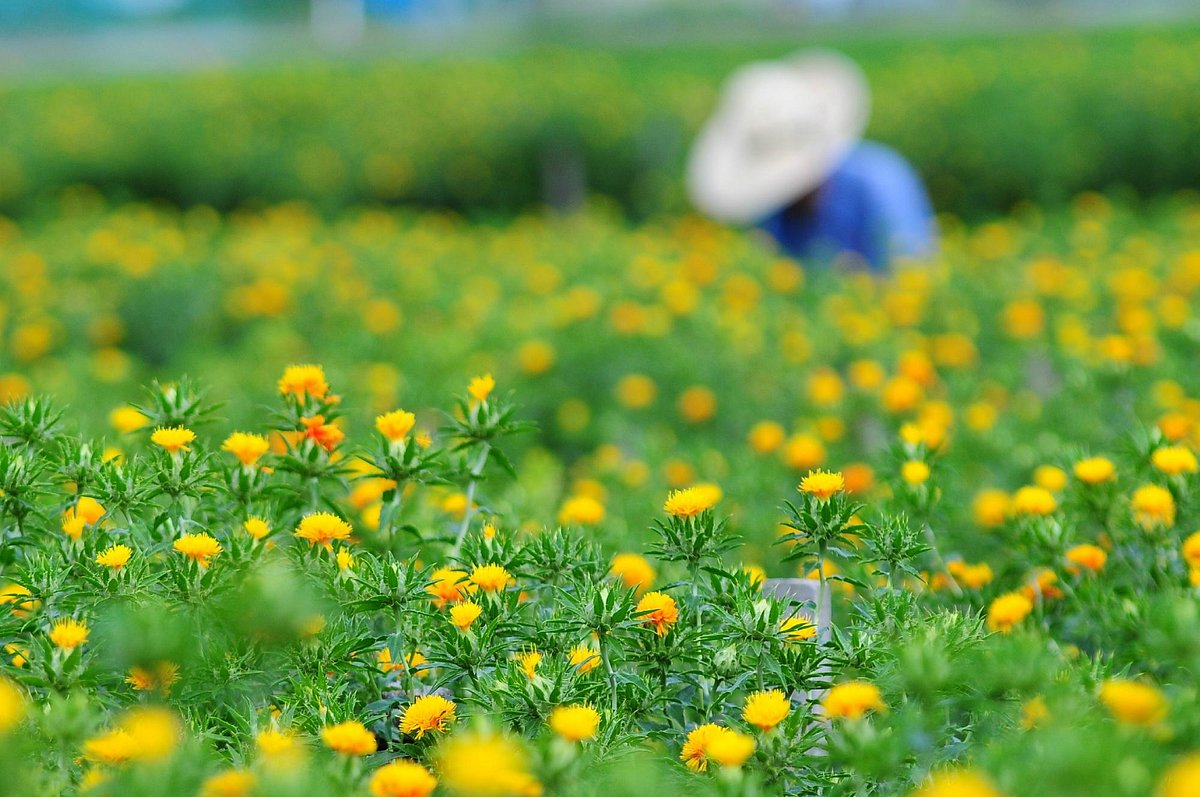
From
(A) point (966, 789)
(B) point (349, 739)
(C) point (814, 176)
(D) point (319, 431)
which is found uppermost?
(C) point (814, 176)

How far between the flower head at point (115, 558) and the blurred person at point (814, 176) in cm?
416

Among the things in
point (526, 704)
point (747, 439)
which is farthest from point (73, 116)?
point (526, 704)

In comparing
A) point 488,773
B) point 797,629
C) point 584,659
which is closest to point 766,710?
point 797,629

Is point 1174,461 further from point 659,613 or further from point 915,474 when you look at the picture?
point 659,613

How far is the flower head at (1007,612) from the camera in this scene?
1.86m

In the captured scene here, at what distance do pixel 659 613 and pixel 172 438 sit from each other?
72 centimetres

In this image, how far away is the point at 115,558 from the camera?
1.60 m

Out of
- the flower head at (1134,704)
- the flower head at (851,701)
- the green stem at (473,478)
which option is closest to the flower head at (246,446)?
the green stem at (473,478)

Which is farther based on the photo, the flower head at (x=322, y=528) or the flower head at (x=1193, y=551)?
the flower head at (x=1193, y=551)

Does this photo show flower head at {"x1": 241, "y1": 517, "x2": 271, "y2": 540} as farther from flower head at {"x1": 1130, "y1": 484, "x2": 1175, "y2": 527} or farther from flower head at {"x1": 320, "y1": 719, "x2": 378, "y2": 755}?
flower head at {"x1": 1130, "y1": 484, "x2": 1175, "y2": 527}

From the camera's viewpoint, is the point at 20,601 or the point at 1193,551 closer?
the point at 20,601

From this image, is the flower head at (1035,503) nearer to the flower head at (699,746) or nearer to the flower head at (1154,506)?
the flower head at (1154,506)

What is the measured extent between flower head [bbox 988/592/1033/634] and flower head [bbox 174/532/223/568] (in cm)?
112

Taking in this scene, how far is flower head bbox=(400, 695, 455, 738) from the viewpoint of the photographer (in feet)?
4.96
